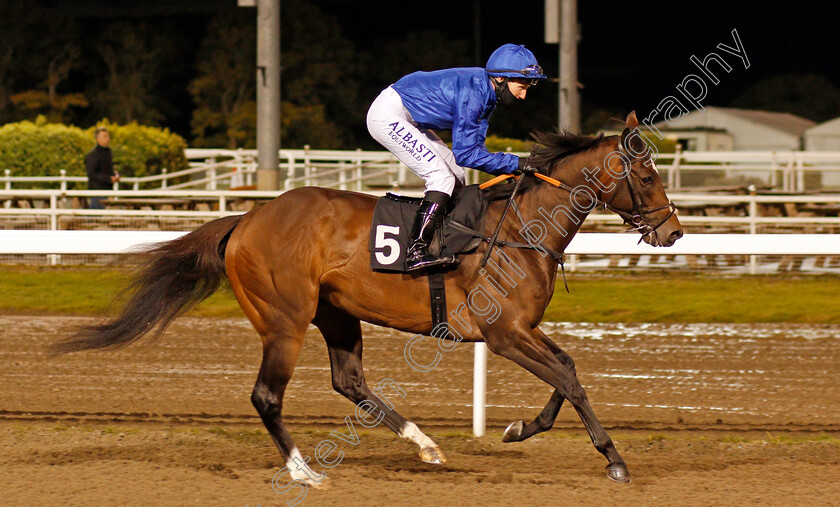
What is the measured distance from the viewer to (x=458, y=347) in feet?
26.2

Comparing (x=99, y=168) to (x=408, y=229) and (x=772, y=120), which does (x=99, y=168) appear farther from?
(x=772, y=120)

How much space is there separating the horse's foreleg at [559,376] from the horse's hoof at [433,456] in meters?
0.57

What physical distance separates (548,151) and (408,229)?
75cm

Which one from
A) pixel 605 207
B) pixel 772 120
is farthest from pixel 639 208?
pixel 772 120

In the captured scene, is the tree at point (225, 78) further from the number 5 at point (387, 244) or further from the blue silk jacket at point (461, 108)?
the number 5 at point (387, 244)

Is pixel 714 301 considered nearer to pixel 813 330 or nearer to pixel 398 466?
pixel 813 330

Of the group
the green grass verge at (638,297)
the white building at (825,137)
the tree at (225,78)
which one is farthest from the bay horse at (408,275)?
the white building at (825,137)

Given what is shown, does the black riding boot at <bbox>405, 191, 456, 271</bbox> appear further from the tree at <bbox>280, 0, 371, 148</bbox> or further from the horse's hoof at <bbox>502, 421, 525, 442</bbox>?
the tree at <bbox>280, 0, 371, 148</bbox>

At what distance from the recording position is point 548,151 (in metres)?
4.73

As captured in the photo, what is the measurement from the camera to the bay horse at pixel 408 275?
443 cm

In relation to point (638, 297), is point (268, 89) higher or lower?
higher

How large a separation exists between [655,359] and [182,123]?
2856cm

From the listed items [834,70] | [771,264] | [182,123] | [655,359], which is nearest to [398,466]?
[655,359]

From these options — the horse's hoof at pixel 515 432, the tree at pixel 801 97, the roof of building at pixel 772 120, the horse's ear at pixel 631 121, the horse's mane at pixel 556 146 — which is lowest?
the horse's hoof at pixel 515 432
